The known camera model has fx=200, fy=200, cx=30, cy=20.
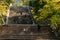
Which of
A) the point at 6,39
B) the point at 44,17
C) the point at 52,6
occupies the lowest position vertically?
the point at 6,39

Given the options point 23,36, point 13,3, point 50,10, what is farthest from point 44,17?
point 13,3

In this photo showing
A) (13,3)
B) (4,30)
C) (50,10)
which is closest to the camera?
(50,10)

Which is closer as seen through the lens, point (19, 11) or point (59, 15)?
point (59, 15)

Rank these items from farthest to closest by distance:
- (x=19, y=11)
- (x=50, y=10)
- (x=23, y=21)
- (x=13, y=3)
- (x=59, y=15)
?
1. (x=13, y=3)
2. (x=19, y=11)
3. (x=23, y=21)
4. (x=50, y=10)
5. (x=59, y=15)

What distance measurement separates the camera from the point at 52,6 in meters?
8.15

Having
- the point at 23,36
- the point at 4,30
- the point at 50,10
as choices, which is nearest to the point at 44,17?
the point at 50,10

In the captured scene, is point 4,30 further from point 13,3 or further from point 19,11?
point 13,3

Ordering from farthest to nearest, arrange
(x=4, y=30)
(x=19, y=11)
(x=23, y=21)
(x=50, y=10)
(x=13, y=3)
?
(x=13, y=3) → (x=19, y=11) → (x=23, y=21) → (x=4, y=30) → (x=50, y=10)

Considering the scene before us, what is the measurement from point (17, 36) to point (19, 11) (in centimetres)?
462

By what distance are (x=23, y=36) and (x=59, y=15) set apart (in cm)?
172

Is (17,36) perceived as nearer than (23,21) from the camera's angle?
Yes

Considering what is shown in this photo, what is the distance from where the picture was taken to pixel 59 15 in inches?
303

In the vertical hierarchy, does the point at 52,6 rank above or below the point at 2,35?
above

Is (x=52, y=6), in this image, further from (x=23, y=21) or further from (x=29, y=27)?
(x=23, y=21)
